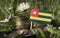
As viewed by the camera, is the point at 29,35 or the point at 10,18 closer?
the point at 29,35

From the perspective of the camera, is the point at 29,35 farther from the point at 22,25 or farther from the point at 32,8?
the point at 32,8

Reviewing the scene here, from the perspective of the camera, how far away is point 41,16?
4.28 feet

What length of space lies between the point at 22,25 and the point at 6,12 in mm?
147

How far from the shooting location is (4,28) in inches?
50.3

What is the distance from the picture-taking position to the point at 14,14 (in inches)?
53.7

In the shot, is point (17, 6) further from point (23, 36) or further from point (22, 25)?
point (23, 36)

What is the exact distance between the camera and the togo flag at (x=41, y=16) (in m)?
1.29

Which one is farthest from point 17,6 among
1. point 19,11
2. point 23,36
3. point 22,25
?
point 23,36

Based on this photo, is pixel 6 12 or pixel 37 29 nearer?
pixel 37 29

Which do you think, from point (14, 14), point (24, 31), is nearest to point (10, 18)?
point (14, 14)

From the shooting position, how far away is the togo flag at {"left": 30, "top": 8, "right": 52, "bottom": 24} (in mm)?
1295

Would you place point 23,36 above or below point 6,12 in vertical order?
below

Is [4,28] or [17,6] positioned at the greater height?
[17,6]

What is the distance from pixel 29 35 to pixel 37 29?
7cm
